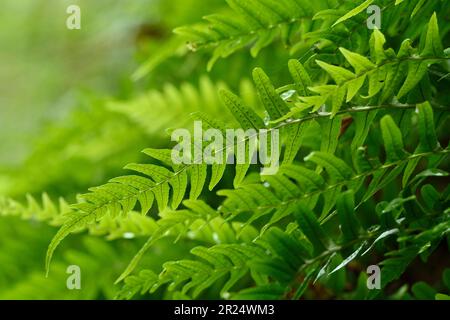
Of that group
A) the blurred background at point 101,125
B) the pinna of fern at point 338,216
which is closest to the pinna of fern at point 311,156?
the pinna of fern at point 338,216

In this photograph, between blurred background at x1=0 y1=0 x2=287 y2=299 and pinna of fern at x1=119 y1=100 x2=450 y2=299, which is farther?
blurred background at x1=0 y1=0 x2=287 y2=299

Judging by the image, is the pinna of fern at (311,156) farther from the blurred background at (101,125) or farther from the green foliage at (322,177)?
the blurred background at (101,125)

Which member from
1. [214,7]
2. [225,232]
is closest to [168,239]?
[225,232]

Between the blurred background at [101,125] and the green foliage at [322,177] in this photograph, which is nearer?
the green foliage at [322,177]

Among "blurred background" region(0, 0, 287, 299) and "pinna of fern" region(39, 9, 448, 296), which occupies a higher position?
"blurred background" region(0, 0, 287, 299)

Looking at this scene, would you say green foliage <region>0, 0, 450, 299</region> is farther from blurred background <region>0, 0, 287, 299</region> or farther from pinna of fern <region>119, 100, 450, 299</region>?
blurred background <region>0, 0, 287, 299</region>

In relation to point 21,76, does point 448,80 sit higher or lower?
lower

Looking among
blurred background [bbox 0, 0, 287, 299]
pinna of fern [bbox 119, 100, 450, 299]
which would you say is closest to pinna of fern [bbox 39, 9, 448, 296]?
pinna of fern [bbox 119, 100, 450, 299]

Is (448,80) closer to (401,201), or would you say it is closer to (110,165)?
(401,201)

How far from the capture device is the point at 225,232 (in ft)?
2.87

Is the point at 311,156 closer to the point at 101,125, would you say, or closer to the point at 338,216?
the point at 338,216
